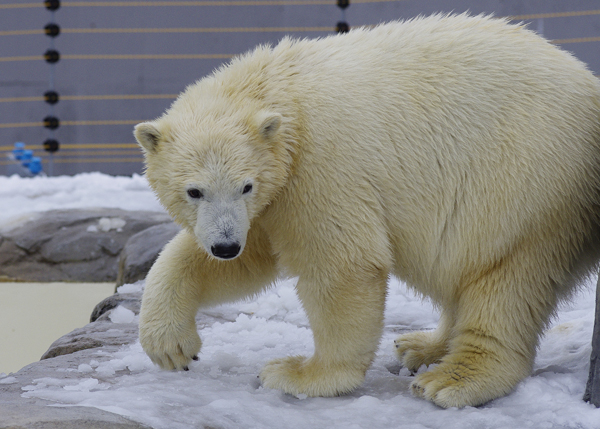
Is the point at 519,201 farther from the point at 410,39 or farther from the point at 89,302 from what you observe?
the point at 89,302

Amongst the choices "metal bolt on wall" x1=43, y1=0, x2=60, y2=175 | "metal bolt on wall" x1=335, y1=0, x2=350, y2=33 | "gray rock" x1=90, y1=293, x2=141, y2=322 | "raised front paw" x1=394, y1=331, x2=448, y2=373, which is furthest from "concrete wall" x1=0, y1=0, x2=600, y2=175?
"raised front paw" x1=394, y1=331, x2=448, y2=373

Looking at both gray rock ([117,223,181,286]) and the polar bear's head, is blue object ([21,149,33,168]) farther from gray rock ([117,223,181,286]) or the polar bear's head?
the polar bear's head

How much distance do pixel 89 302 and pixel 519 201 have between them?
12.5ft

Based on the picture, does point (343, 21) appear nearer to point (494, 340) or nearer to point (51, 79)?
point (51, 79)

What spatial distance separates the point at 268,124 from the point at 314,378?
963mm

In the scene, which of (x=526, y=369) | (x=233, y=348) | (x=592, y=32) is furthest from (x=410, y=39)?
(x=592, y=32)

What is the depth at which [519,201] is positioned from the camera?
7.97ft

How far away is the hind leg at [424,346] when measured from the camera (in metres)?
2.88

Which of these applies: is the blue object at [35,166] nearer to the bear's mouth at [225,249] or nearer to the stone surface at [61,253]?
the stone surface at [61,253]

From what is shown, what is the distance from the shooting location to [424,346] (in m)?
2.93

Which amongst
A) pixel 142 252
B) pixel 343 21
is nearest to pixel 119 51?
pixel 343 21

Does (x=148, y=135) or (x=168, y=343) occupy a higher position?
(x=148, y=135)

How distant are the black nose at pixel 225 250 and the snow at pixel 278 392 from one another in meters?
0.49

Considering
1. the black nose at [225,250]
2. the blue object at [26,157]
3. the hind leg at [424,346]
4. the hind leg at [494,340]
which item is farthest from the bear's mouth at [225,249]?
the blue object at [26,157]
